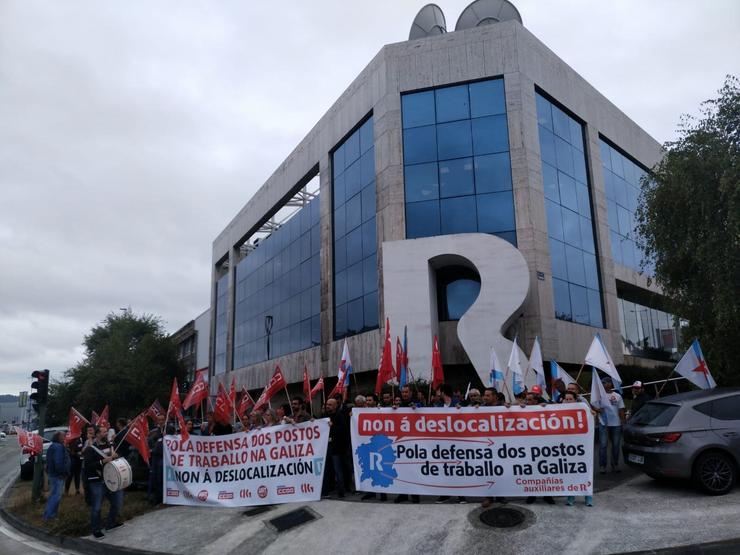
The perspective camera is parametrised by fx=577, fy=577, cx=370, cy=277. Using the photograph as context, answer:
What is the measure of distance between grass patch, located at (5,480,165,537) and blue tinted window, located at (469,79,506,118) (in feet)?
58.8

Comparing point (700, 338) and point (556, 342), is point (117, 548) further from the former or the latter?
point (556, 342)

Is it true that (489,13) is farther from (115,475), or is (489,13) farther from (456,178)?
(115,475)

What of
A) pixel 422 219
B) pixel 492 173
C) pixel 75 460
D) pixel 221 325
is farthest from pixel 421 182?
pixel 221 325

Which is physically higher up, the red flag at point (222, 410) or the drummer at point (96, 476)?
the red flag at point (222, 410)

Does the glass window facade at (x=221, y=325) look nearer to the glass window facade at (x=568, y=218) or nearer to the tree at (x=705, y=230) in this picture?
the glass window facade at (x=568, y=218)

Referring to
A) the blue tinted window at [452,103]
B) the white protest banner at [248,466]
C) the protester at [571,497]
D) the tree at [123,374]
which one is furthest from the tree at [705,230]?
the tree at [123,374]

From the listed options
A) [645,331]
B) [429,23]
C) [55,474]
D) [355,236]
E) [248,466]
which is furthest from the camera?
[645,331]

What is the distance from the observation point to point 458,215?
22.4m

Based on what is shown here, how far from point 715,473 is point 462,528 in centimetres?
399

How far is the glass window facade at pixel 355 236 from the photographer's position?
2394 cm

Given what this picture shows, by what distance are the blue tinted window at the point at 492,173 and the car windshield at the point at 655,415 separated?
13.4 m

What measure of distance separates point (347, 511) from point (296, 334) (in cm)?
2170

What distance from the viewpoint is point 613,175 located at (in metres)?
28.6

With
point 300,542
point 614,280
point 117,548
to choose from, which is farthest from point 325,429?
point 614,280
